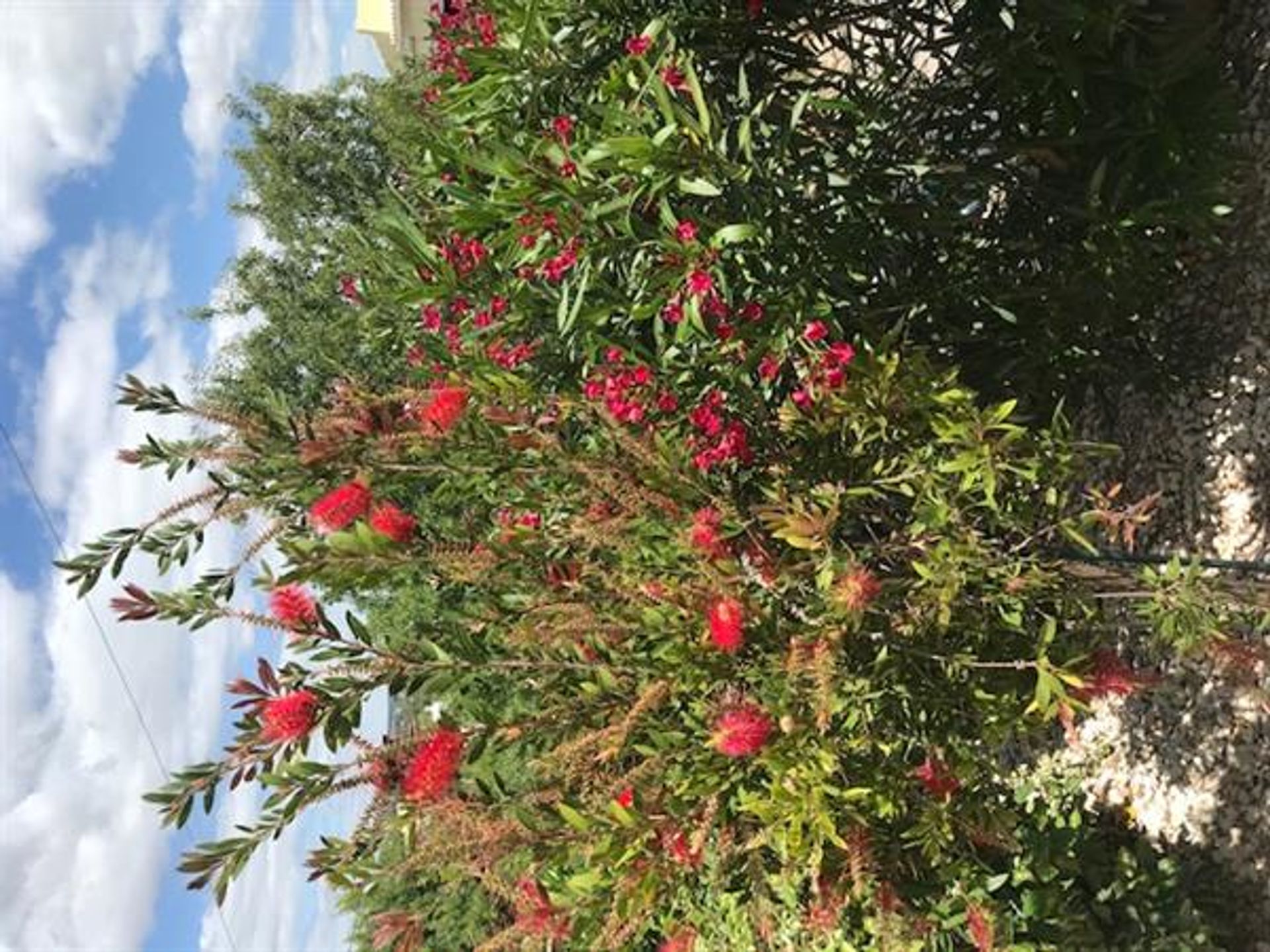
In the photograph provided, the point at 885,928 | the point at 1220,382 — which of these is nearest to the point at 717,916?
the point at 885,928

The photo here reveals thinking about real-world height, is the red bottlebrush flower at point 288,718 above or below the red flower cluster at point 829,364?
below

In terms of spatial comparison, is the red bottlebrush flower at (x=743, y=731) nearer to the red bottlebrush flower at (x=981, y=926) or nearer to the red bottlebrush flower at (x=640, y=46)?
the red bottlebrush flower at (x=981, y=926)

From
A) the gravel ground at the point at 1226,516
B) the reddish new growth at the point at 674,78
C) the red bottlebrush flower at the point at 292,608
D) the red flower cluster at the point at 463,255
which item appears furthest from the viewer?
the gravel ground at the point at 1226,516

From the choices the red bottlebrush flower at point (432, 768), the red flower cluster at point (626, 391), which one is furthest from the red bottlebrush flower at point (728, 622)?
the red flower cluster at point (626, 391)

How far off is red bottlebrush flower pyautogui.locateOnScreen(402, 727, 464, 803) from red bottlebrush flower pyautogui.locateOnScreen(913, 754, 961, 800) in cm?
126

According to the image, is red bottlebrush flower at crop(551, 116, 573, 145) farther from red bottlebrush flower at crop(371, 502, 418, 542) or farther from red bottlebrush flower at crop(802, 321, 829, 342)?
red bottlebrush flower at crop(371, 502, 418, 542)

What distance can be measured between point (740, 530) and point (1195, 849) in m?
2.44

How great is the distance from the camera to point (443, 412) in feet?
10.3

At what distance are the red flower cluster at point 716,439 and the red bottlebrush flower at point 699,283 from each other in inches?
18.4

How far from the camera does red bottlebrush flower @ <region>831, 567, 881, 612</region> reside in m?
2.63

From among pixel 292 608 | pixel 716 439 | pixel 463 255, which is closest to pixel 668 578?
pixel 716 439

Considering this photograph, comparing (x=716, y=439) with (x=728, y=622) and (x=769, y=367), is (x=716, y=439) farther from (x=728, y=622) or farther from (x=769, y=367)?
(x=728, y=622)

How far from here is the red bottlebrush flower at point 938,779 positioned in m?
2.94

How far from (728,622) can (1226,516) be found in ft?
7.88
